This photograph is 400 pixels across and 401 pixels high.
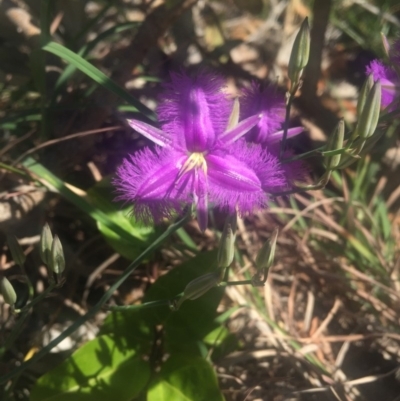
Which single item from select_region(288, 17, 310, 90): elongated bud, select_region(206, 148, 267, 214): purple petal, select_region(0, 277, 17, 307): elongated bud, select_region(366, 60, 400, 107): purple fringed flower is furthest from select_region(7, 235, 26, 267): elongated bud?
select_region(366, 60, 400, 107): purple fringed flower

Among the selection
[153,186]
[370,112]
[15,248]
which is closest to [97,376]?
[15,248]

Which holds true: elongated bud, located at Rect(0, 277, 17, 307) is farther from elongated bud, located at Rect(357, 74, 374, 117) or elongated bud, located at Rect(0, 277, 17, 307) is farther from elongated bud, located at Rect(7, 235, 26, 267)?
elongated bud, located at Rect(357, 74, 374, 117)

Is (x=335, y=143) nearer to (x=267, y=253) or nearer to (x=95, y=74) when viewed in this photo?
(x=267, y=253)

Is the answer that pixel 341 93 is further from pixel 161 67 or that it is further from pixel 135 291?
pixel 135 291

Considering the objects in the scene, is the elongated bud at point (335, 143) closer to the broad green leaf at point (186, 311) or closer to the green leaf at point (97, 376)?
the broad green leaf at point (186, 311)

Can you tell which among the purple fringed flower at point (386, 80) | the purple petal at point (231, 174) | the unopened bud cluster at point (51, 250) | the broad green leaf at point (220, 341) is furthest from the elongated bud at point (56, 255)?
the purple fringed flower at point (386, 80)

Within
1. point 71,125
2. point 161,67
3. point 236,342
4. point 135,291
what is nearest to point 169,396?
point 236,342

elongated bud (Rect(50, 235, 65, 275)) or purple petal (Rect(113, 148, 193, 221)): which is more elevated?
purple petal (Rect(113, 148, 193, 221))
